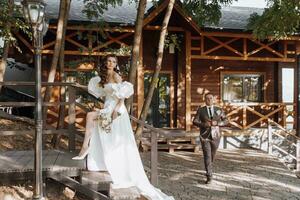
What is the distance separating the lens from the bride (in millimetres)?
5738

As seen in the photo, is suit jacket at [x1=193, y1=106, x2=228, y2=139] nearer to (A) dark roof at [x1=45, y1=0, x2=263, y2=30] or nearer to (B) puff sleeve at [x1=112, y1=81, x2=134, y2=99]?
(B) puff sleeve at [x1=112, y1=81, x2=134, y2=99]

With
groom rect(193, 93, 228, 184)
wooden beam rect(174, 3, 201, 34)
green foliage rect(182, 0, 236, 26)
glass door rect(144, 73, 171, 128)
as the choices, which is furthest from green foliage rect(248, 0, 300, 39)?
glass door rect(144, 73, 171, 128)

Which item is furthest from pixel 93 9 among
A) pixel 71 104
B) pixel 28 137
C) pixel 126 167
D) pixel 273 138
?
pixel 273 138

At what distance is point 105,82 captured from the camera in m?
5.92

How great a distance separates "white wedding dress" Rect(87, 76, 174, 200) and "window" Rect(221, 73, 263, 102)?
10.6m

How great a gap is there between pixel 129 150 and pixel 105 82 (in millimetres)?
1046

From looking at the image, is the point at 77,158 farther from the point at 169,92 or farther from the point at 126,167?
the point at 169,92

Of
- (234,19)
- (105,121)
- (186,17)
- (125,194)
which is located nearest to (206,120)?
(105,121)

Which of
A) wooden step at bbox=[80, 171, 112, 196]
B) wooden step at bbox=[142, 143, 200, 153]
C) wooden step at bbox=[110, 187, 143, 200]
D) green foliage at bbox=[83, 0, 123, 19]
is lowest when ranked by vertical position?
wooden step at bbox=[142, 143, 200, 153]

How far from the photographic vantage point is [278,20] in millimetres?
10805

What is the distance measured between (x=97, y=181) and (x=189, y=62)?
8.45 meters

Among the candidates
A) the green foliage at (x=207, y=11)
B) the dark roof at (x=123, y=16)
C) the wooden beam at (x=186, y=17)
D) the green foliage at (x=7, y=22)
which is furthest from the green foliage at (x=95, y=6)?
the green foliage at (x=207, y=11)

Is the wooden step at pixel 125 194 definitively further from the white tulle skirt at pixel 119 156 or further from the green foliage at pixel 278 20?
the green foliage at pixel 278 20

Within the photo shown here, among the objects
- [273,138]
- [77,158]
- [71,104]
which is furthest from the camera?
[273,138]
